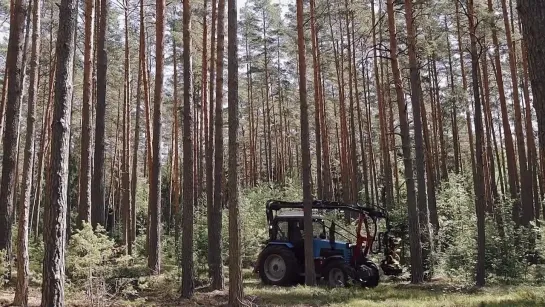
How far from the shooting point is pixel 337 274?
11.8 m

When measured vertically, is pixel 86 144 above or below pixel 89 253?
above

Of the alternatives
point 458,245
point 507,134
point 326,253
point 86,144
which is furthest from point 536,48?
point 507,134

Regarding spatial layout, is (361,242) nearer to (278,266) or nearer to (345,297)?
(278,266)

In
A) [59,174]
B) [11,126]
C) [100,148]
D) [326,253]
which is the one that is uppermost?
[11,126]

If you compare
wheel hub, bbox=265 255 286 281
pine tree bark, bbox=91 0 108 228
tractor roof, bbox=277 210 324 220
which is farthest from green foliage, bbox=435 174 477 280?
pine tree bark, bbox=91 0 108 228

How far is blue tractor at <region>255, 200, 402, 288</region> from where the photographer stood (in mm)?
11719

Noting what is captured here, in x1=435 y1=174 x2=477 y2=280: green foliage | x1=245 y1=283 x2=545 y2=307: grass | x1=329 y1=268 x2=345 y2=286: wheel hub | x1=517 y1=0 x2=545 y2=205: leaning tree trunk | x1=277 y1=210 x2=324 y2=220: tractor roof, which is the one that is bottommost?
x1=245 y1=283 x2=545 y2=307: grass

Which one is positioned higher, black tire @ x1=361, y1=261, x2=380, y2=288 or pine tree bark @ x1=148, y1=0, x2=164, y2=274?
pine tree bark @ x1=148, y1=0, x2=164, y2=274

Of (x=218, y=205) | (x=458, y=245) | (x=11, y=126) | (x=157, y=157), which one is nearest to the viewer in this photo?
(x=11, y=126)

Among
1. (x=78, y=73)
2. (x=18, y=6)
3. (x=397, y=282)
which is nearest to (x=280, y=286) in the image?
(x=397, y=282)

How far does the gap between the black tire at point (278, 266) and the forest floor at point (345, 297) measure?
79cm

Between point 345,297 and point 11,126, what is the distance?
8011 millimetres

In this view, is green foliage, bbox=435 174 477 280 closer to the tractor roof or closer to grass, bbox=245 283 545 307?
grass, bbox=245 283 545 307

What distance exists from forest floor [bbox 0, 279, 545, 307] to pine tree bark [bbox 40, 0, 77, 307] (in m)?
1.77
